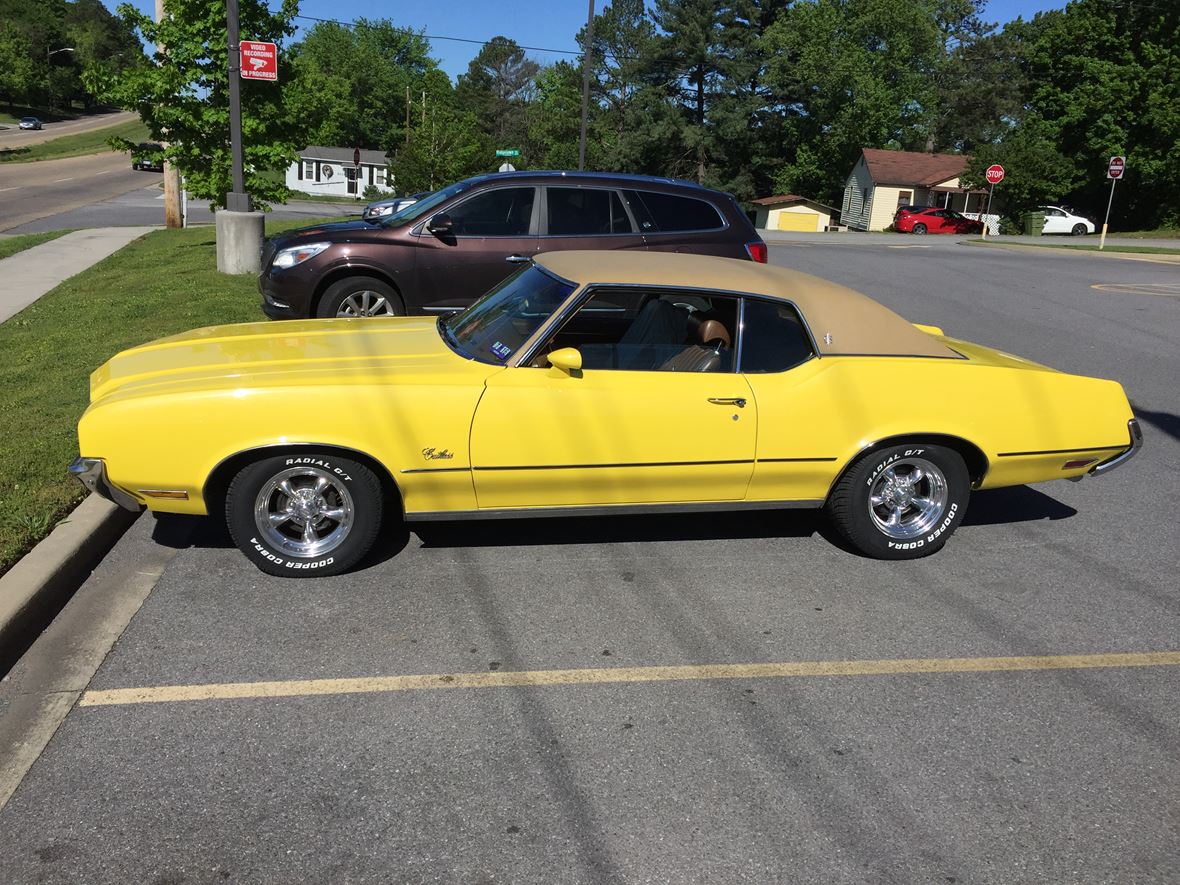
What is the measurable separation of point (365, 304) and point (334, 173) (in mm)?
72164

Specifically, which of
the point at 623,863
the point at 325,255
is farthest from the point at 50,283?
the point at 623,863

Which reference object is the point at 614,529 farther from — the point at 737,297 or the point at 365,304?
the point at 365,304

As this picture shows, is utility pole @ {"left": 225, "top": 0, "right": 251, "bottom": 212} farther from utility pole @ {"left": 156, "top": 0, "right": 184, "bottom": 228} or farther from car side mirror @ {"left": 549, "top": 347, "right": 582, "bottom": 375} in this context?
car side mirror @ {"left": 549, "top": 347, "right": 582, "bottom": 375}

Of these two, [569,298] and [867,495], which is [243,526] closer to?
[569,298]

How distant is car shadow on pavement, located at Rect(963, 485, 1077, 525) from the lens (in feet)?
18.4

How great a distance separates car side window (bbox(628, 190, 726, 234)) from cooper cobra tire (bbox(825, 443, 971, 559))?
4.59 metres

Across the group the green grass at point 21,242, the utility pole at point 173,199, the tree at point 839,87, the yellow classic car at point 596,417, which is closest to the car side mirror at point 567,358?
the yellow classic car at point 596,417

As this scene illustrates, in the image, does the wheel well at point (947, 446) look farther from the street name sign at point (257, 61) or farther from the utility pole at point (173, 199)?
the utility pole at point (173, 199)

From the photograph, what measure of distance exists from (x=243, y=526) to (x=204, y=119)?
12.9 meters

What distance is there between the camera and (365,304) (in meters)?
8.49

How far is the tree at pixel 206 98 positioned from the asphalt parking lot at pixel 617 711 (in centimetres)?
1189

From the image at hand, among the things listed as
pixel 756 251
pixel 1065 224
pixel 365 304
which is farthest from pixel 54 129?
pixel 756 251

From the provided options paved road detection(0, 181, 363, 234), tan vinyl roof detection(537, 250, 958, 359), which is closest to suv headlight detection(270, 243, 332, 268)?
tan vinyl roof detection(537, 250, 958, 359)

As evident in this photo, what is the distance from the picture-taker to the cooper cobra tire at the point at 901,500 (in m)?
4.73
